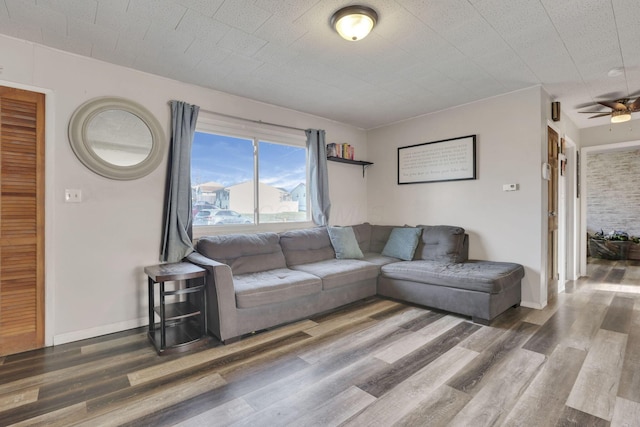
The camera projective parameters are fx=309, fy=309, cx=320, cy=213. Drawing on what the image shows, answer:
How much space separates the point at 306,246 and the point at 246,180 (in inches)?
42.7

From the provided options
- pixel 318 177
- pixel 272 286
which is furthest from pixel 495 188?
pixel 272 286

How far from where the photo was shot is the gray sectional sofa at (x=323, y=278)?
8.64 feet

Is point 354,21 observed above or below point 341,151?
above

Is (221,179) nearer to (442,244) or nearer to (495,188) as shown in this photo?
(442,244)

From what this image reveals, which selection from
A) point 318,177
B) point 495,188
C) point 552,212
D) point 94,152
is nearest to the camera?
point 94,152

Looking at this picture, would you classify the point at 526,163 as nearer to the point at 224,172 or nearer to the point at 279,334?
the point at 279,334

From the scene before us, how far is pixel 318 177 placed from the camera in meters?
4.28

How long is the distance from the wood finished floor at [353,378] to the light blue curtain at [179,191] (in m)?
0.83

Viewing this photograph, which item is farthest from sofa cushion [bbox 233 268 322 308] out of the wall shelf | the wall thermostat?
the wall thermostat

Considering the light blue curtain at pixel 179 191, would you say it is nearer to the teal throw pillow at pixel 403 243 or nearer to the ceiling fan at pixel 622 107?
the teal throw pillow at pixel 403 243

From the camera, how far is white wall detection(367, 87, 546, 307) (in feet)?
11.0

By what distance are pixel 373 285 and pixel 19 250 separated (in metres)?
3.33

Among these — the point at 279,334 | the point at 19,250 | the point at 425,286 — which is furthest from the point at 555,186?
the point at 19,250

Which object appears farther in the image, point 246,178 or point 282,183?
point 282,183
